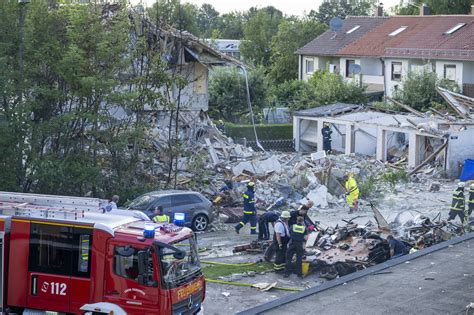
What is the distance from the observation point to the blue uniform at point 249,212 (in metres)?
22.6

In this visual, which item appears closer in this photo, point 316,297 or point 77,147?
point 316,297

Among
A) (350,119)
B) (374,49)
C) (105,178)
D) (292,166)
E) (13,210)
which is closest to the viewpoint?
(13,210)

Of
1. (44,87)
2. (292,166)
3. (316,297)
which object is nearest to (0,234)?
(316,297)

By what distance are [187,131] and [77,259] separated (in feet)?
66.7

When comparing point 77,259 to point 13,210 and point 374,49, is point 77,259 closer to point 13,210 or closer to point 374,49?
point 13,210

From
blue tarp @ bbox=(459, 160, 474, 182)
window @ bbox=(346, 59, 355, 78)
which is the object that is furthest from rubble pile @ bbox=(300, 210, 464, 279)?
window @ bbox=(346, 59, 355, 78)

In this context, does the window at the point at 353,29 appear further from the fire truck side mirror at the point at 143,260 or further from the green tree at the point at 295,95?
the fire truck side mirror at the point at 143,260

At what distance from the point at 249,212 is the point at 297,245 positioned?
5218mm

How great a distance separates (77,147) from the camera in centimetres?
2534

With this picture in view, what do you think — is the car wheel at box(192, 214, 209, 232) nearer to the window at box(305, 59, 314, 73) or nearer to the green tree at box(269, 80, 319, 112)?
the green tree at box(269, 80, 319, 112)

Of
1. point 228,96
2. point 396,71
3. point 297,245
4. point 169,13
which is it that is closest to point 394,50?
point 396,71

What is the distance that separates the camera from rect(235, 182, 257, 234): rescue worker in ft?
74.1

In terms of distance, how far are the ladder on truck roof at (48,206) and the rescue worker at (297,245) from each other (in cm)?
510

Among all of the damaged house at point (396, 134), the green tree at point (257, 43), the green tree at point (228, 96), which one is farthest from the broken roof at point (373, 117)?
the green tree at point (257, 43)
